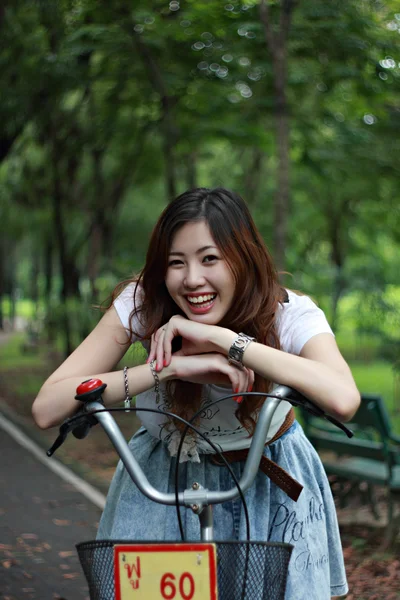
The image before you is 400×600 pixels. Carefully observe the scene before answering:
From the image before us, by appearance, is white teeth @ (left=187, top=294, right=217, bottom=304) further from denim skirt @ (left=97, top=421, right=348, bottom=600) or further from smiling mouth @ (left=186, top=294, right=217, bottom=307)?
denim skirt @ (left=97, top=421, right=348, bottom=600)

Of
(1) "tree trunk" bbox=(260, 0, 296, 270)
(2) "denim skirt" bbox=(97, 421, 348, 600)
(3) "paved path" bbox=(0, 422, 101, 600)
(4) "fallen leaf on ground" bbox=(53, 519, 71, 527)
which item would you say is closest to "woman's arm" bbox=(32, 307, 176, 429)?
(2) "denim skirt" bbox=(97, 421, 348, 600)

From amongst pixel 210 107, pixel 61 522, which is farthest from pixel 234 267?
pixel 210 107

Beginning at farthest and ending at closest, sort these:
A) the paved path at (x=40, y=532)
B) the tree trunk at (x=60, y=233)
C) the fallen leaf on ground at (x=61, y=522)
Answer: the tree trunk at (x=60, y=233) → the fallen leaf on ground at (x=61, y=522) → the paved path at (x=40, y=532)

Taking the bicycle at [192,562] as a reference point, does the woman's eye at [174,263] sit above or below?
above

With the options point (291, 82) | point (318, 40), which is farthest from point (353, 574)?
point (291, 82)

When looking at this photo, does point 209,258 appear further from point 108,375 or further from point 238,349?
point 108,375

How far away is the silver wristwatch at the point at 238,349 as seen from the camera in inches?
86.4

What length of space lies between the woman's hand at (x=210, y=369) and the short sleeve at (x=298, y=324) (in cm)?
20

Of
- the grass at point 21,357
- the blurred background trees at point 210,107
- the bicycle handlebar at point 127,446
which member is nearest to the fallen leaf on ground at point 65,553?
the blurred background trees at point 210,107

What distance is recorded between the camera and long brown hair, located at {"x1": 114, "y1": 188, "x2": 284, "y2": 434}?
2352mm

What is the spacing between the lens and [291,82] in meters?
10.1

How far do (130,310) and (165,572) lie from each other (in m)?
0.94

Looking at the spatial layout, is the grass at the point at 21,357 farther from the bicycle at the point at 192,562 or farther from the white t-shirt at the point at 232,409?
the bicycle at the point at 192,562

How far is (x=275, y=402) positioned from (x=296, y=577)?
0.60 metres
